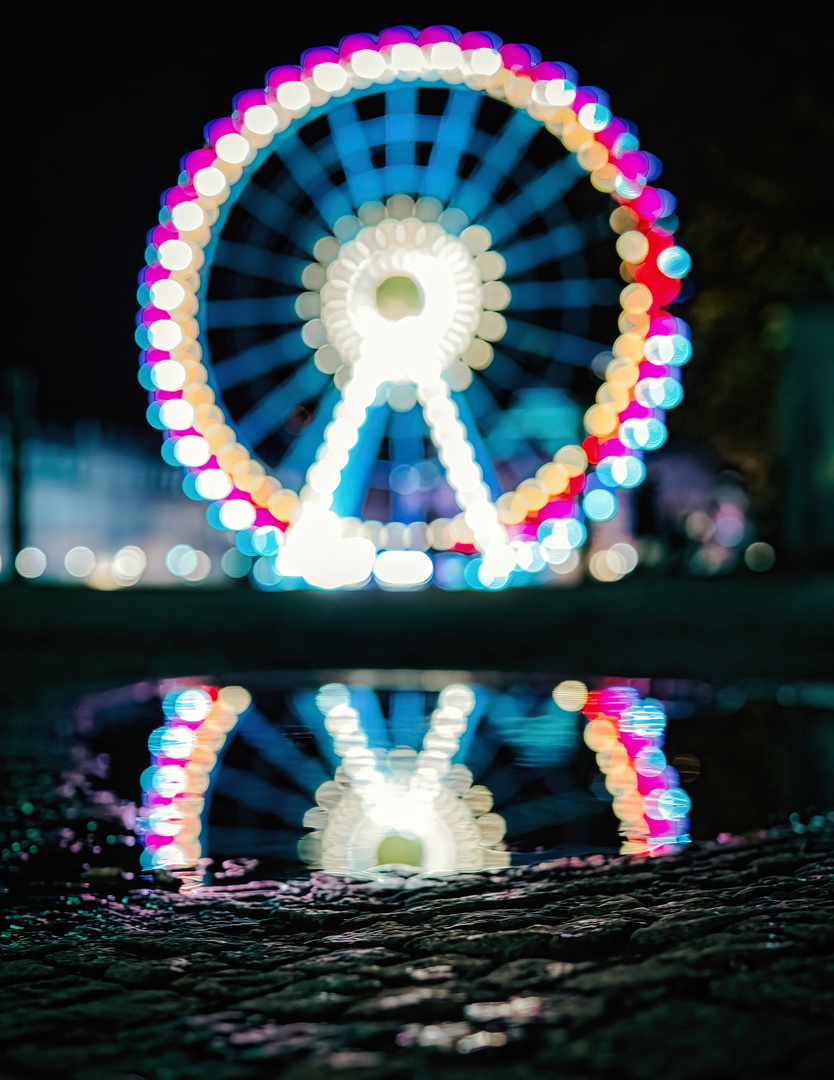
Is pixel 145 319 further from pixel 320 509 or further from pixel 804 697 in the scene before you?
pixel 804 697

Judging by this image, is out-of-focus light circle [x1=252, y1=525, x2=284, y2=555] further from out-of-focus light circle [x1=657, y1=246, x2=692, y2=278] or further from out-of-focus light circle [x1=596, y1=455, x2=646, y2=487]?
out-of-focus light circle [x1=657, y1=246, x2=692, y2=278]

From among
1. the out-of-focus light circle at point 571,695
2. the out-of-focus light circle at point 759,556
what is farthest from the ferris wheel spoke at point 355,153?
the out-of-focus light circle at point 571,695

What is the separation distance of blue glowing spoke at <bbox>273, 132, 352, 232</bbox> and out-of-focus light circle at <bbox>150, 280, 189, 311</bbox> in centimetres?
204

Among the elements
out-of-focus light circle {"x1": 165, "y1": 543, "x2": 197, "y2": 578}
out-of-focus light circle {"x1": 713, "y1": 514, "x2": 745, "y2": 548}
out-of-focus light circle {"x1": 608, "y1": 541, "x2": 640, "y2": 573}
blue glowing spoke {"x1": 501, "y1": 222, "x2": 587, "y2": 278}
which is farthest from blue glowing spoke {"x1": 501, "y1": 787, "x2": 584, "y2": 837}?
out-of-focus light circle {"x1": 165, "y1": 543, "x2": 197, "y2": 578}

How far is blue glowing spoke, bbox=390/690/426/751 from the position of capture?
497cm

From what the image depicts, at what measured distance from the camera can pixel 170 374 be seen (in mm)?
15438

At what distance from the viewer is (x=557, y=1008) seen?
1.91m

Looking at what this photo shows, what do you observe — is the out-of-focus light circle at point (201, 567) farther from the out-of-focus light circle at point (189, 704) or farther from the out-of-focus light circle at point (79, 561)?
the out-of-focus light circle at point (189, 704)

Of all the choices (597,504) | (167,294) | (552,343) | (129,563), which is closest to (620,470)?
(597,504)

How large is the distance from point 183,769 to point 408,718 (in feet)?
4.92

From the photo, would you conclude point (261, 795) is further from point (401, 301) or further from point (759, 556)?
point (759, 556)

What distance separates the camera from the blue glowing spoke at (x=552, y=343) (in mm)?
16797

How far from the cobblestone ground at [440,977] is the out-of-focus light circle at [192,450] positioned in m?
12.8

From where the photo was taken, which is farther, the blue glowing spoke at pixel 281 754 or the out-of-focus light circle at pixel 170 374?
the out-of-focus light circle at pixel 170 374
